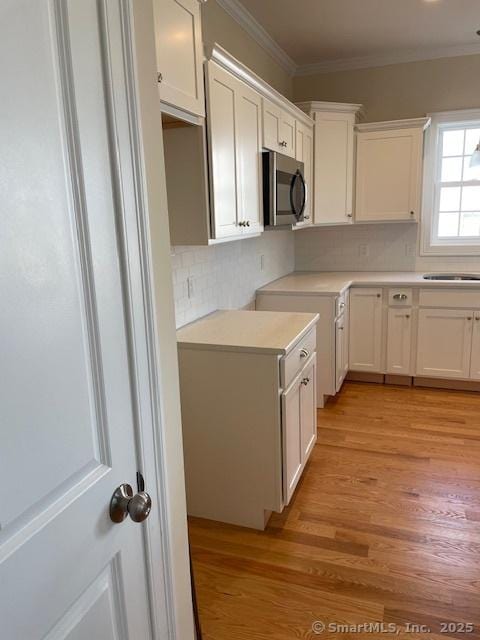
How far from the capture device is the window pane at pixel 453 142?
165 inches

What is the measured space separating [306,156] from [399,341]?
1685mm

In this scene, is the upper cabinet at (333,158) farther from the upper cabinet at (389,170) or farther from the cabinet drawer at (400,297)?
the cabinet drawer at (400,297)

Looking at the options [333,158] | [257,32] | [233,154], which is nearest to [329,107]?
[333,158]

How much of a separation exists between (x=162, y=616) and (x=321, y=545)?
1228 mm

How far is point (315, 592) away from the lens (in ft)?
6.22

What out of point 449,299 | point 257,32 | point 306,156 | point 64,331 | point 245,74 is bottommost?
point 449,299

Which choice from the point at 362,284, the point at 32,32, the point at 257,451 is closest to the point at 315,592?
the point at 257,451

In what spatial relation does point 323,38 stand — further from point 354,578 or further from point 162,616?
point 162,616

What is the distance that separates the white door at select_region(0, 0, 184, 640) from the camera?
2.24 feet

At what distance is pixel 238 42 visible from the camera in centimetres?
311

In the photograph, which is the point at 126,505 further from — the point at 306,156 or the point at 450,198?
the point at 450,198

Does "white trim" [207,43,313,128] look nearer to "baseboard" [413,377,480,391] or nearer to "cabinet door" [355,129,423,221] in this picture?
"cabinet door" [355,129,423,221]

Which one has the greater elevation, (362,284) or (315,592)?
(362,284)

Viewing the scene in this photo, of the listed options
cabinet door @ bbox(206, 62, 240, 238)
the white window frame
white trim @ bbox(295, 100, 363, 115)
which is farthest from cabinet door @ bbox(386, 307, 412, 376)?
cabinet door @ bbox(206, 62, 240, 238)
